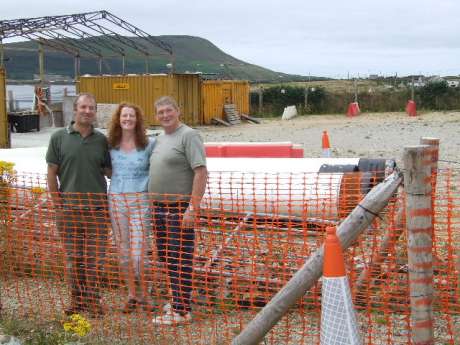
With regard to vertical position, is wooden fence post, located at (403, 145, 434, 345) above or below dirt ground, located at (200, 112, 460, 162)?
above

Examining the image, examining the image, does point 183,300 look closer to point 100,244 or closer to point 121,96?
point 100,244

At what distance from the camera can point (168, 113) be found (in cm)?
463

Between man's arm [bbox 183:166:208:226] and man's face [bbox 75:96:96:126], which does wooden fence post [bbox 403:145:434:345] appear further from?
man's face [bbox 75:96:96:126]

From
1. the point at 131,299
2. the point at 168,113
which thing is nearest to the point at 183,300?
the point at 131,299

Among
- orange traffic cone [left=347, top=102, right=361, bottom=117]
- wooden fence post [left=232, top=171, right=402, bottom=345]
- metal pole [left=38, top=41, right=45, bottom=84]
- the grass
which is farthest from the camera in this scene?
orange traffic cone [left=347, top=102, right=361, bottom=117]

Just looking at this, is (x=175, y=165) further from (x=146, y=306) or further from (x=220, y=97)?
(x=220, y=97)

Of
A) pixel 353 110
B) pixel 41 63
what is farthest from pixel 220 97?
pixel 41 63

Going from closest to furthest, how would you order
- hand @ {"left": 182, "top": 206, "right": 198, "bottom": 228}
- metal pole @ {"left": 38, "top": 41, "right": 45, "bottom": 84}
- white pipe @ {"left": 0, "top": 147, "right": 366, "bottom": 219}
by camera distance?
hand @ {"left": 182, "top": 206, "right": 198, "bottom": 228}
white pipe @ {"left": 0, "top": 147, "right": 366, "bottom": 219}
metal pole @ {"left": 38, "top": 41, "right": 45, "bottom": 84}

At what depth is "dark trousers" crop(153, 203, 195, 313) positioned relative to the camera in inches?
180

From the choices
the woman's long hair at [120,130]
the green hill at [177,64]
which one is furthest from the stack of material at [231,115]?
the green hill at [177,64]

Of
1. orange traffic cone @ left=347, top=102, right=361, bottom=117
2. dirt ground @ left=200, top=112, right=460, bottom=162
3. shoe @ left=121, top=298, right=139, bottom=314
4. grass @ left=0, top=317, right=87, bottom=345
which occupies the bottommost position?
grass @ left=0, top=317, right=87, bottom=345

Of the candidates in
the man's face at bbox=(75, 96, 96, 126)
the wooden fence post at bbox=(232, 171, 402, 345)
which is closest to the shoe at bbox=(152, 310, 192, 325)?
the wooden fence post at bbox=(232, 171, 402, 345)

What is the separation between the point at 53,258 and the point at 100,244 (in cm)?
70

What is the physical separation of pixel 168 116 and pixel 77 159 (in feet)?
2.60
